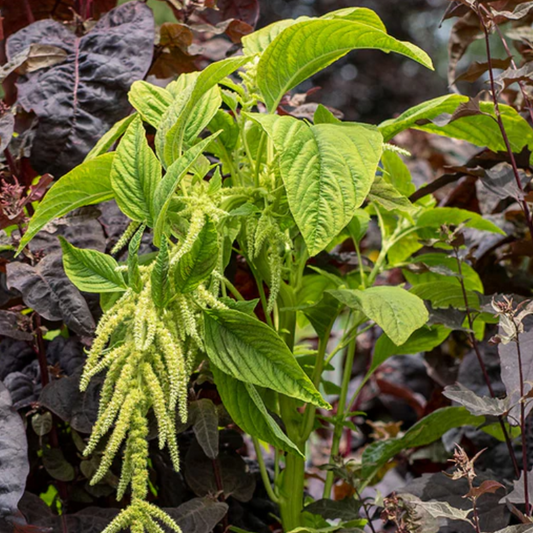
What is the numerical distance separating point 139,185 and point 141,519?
0.29 metres

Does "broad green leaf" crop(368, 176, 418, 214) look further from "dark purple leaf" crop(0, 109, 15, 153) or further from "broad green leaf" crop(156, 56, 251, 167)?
"dark purple leaf" crop(0, 109, 15, 153)

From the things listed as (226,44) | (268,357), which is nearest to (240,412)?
(268,357)

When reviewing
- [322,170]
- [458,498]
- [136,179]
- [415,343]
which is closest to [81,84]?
[136,179]

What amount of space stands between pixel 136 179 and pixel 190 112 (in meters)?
0.08

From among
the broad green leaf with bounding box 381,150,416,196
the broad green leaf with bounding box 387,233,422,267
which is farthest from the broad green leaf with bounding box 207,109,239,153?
the broad green leaf with bounding box 387,233,422,267

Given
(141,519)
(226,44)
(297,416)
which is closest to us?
(141,519)

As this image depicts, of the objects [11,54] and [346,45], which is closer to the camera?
[346,45]

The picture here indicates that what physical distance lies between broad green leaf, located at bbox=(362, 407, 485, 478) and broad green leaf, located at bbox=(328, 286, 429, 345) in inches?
7.9

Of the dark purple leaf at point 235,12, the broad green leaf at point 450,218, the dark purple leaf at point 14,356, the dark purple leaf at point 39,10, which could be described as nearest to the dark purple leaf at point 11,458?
the dark purple leaf at point 14,356

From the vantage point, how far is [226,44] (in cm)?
120

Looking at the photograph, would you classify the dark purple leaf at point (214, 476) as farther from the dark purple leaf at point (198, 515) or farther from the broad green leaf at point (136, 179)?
the broad green leaf at point (136, 179)

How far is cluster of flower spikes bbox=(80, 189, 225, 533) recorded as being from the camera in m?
0.54

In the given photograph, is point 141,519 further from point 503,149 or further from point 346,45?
point 503,149

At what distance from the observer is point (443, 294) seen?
2.83 feet
